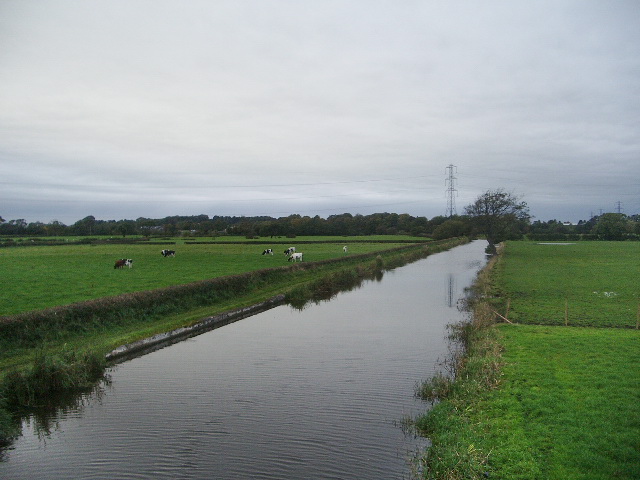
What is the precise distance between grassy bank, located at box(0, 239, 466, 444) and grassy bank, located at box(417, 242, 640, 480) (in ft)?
31.3

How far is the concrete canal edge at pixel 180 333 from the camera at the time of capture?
1681cm

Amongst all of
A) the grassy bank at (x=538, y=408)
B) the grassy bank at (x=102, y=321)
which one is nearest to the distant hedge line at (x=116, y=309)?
the grassy bank at (x=102, y=321)

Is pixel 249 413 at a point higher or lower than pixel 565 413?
lower

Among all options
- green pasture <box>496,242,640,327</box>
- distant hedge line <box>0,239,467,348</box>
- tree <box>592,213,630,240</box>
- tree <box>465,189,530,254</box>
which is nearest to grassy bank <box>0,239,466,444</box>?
distant hedge line <box>0,239,467,348</box>

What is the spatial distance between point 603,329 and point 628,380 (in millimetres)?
6861

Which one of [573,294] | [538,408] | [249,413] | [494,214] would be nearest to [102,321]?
[249,413]

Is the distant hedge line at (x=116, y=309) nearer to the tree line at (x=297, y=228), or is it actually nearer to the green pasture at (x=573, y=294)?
the green pasture at (x=573, y=294)

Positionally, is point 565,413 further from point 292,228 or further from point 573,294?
point 292,228

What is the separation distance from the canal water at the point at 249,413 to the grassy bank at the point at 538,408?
946mm

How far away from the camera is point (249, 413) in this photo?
36.7 feet

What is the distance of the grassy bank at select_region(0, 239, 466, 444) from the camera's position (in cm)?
1332

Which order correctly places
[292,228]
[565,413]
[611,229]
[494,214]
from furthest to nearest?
1. [292,228]
2. [611,229]
3. [494,214]
4. [565,413]

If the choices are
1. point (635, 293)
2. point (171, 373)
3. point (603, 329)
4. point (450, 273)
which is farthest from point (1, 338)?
point (450, 273)

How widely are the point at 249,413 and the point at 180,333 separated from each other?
9.70 meters
